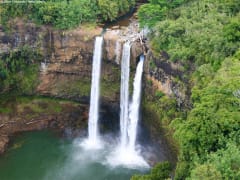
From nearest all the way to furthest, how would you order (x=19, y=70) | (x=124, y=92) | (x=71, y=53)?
(x=124, y=92)
(x=71, y=53)
(x=19, y=70)

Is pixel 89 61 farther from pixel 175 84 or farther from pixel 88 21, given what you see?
pixel 175 84

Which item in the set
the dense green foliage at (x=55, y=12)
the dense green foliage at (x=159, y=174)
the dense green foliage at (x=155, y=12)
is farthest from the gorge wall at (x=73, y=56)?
the dense green foliage at (x=159, y=174)

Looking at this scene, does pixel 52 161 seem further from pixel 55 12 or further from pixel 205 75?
pixel 205 75

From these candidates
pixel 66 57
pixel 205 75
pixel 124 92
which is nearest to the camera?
pixel 205 75

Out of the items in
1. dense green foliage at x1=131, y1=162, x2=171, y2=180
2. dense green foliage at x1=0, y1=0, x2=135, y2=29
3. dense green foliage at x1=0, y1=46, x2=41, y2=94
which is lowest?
dense green foliage at x1=131, y1=162, x2=171, y2=180

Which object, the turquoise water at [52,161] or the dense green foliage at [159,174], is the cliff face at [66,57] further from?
the dense green foliage at [159,174]

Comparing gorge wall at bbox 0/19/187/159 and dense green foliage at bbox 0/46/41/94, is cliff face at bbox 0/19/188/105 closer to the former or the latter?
gorge wall at bbox 0/19/187/159

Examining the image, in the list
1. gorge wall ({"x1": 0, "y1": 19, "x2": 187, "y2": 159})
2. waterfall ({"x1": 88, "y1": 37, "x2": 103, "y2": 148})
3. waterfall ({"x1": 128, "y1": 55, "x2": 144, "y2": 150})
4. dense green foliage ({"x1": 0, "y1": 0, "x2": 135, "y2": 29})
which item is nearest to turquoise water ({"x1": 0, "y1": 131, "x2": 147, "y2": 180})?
waterfall ({"x1": 88, "y1": 37, "x2": 103, "y2": 148})

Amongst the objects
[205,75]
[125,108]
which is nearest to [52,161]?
[125,108]
